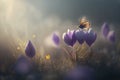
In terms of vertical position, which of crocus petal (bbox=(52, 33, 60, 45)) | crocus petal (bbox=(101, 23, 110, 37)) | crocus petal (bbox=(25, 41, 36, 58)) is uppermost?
crocus petal (bbox=(101, 23, 110, 37))

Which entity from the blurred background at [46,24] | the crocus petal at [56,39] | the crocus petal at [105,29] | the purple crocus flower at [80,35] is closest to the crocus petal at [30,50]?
the blurred background at [46,24]

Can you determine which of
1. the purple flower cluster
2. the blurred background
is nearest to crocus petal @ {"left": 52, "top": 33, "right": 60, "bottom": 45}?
the blurred background

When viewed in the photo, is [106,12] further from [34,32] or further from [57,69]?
[57,69]

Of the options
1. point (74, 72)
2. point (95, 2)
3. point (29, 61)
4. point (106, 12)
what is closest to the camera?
point (74, 72)

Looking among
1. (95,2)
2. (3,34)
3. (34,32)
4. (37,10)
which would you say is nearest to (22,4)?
(37,10)

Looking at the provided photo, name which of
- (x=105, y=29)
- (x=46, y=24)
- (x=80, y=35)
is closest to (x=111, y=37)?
(x=105, y=29)

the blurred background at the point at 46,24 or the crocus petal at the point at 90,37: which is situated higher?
the blurred background at the point at 46,24

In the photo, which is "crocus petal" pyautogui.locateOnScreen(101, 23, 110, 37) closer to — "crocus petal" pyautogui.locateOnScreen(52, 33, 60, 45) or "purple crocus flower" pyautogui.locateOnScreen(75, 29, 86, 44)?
"crocus petal" pyautogui.locateOnScreen(52, 33, 60, 45)

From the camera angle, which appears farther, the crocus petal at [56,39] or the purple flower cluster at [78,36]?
the crocus petal at [56,39]

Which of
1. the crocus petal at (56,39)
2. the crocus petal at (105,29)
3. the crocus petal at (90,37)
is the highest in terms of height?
the crocus petal at (105,29)

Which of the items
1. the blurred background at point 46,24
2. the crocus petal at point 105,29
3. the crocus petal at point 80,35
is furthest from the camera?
the crocus petal at point 105,29

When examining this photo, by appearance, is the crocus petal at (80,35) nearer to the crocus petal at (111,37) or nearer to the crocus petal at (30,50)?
the crocus petal at (30,50)
